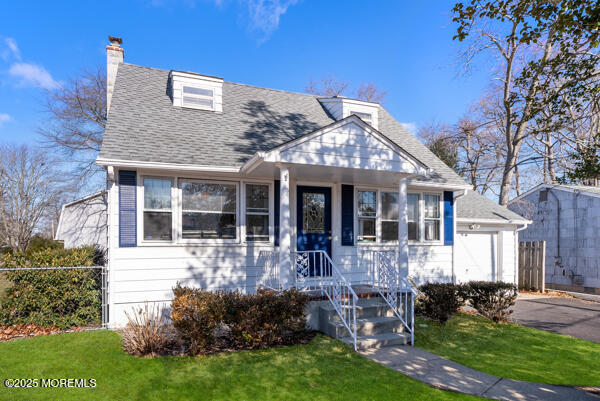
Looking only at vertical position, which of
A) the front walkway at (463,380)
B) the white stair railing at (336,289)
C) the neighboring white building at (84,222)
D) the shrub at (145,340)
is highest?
the neighboring white building at (84,222)

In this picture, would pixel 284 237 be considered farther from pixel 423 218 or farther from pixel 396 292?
pixel 423 218

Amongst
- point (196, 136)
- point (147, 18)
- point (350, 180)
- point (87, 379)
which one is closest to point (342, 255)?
point (350, 180)

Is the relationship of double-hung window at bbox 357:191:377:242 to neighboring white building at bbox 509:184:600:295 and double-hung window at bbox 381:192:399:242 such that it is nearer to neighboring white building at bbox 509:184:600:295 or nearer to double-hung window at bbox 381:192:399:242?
double-hung window at bbox 381:192:399:242

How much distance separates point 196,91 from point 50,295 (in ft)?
19.6

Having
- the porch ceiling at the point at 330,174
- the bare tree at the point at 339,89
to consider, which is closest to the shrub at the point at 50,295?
the porch ceiling at the point at 330,174

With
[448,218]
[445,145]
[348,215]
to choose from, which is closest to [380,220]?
[348,215]

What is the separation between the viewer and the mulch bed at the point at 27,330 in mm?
6758

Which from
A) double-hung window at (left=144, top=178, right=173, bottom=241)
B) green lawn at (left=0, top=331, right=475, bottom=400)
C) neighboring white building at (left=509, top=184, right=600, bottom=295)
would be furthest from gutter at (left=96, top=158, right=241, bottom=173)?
neighboring white building at (left=509, top=184, right=600, bottom=295)

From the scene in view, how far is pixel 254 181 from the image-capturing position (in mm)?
8695

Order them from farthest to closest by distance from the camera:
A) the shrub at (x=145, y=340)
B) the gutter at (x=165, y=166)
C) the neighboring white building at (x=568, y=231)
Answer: the neighboring white building at (x=568, y=231) < the gutter at (x=165, y=166) < the shrub at (x=145, y=340)

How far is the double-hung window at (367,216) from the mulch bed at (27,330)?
6714 millimetres

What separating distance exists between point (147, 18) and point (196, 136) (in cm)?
901

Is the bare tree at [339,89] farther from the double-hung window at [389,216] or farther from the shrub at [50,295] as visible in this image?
the shrub at [50,295]

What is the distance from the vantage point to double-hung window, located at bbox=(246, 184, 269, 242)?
8.62 metres
